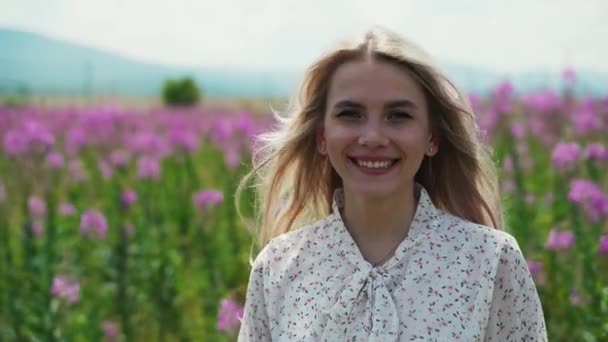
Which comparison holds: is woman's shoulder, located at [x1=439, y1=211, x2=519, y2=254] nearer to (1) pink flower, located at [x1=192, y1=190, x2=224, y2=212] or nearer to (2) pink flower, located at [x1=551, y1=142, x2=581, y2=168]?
(2) pink flower, located at [x1=551, y1=142, x2=581, y2=168]

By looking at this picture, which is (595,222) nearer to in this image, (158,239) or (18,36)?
(158,239)

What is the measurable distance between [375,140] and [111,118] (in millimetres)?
5494

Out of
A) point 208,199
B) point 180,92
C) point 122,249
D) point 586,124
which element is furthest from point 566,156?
point 180,92

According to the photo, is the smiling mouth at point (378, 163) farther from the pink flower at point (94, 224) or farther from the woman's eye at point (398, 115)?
the pink flower at point (94, 224)

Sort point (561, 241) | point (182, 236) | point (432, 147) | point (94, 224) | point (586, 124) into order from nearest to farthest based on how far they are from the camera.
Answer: point (432, 147)
point (561, 241)
point (94, 224)
point (586, 124)
point (182, 236)

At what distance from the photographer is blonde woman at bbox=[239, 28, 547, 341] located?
2.02m

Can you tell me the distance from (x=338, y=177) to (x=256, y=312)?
0.40 meters

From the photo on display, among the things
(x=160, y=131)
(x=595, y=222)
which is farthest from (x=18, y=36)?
(x=595, y=222)

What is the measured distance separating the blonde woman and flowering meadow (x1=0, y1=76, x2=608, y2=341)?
29.7 inches

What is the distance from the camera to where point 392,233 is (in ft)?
7.09

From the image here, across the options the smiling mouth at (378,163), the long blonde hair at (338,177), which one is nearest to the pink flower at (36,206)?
the long blonde hair at (338,177)

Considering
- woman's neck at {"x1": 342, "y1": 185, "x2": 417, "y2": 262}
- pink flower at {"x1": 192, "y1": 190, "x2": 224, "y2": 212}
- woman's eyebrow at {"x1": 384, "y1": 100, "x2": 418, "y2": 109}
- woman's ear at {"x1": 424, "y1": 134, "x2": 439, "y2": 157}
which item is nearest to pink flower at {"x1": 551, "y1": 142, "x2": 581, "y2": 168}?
pink flower at {"x1": 192, "y1": 190, "x2": 224, "y2": 212}

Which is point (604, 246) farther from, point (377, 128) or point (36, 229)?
point (36, 229)

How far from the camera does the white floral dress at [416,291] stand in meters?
2.00
